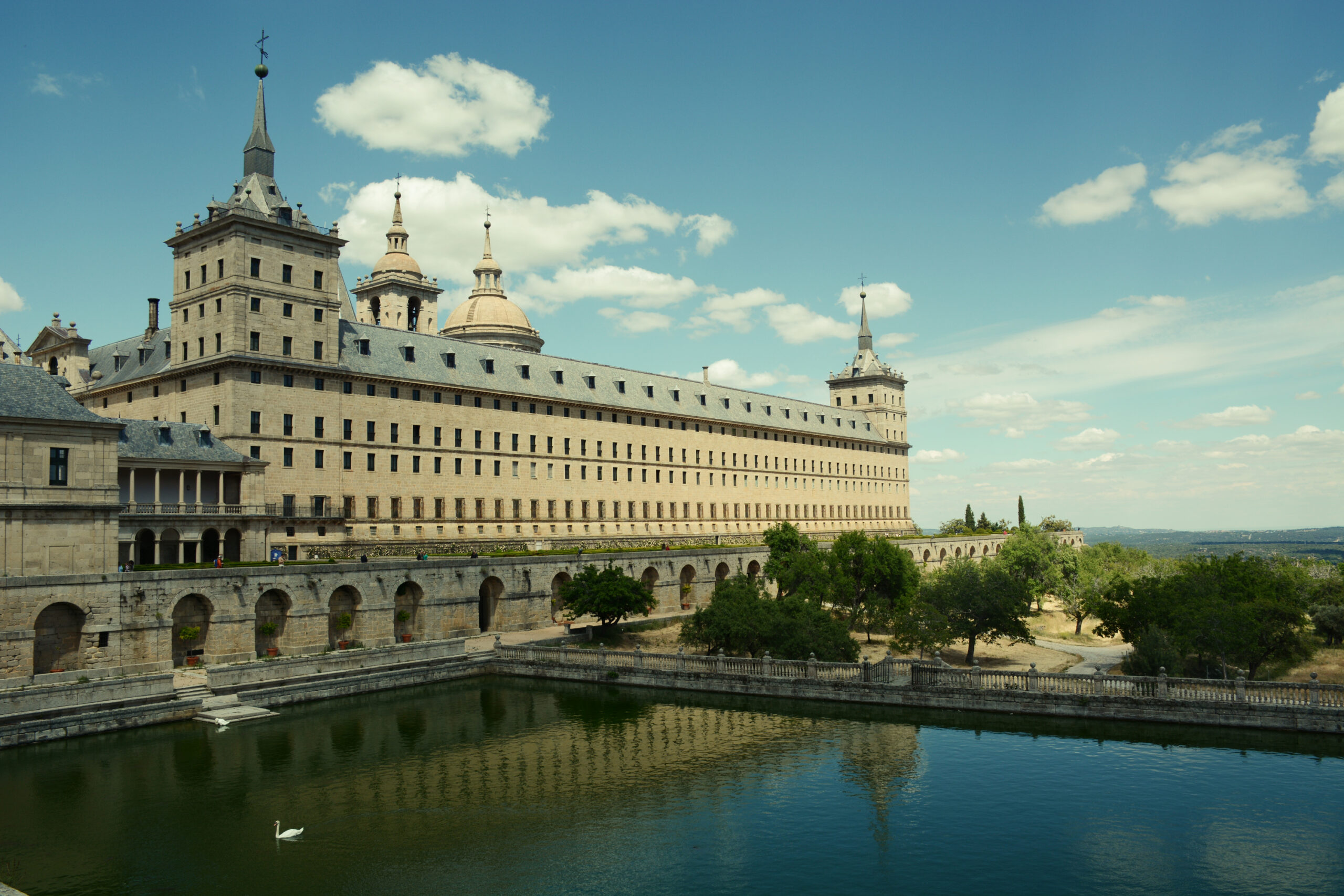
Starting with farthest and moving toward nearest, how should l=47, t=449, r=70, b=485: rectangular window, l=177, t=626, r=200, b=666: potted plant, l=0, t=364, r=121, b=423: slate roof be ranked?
l=177, t=626, r=200, b=666: potted plant, l=47, t=449, r=70, b=485: rectangular window, l=0, t=364, r=121, b=423: slate roof

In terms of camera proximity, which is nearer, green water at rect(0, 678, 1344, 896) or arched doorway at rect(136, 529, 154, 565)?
green water at rect(0, 678, 1344, 896)

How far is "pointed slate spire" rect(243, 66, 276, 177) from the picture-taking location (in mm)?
68125

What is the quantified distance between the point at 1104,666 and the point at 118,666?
183ft

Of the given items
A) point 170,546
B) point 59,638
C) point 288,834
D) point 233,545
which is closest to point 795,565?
point 233,545

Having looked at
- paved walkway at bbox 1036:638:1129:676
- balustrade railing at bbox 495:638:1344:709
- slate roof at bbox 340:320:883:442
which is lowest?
paved walkway at bbox 1036:638:1129:676

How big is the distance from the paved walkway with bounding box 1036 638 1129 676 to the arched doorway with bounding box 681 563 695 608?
28327mm

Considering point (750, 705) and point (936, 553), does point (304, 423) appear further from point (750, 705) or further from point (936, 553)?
point (936, 553)

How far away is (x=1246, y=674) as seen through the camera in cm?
5084

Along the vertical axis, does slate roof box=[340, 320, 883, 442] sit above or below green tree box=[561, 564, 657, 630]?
above

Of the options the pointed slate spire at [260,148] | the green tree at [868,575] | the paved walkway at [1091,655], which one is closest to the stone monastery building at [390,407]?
the pointed slate spire at [260,148]

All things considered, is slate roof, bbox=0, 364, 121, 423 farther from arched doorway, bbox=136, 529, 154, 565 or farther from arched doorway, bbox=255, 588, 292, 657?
arched doorway, bbox=255, 588, 292, 657

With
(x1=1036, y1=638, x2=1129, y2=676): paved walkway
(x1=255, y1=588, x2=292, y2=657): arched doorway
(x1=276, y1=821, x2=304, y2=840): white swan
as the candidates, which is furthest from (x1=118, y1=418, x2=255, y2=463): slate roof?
(x1=1036, y1=638, x2=1129, y2=676): paved walkway

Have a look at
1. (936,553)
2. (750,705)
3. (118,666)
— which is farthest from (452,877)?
(936,553)

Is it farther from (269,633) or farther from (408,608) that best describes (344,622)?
(269,633)
